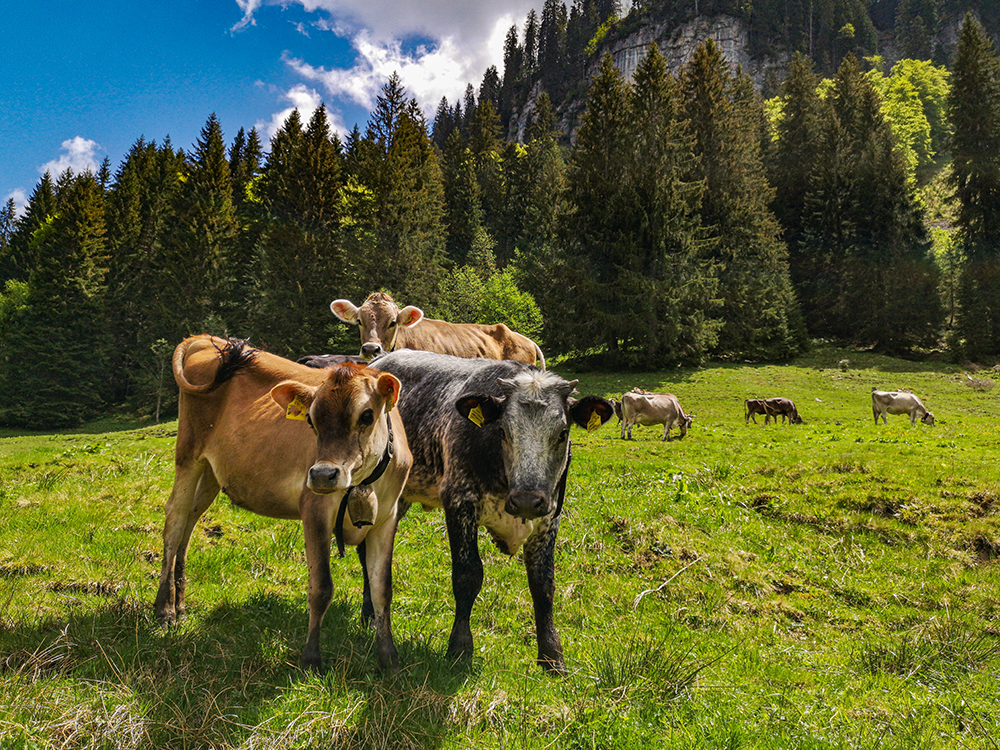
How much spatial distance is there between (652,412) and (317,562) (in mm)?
14794

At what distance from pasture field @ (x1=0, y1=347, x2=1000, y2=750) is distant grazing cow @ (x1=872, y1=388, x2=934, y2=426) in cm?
1111

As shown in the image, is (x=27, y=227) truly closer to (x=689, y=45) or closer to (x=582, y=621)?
(x=582, y=621)

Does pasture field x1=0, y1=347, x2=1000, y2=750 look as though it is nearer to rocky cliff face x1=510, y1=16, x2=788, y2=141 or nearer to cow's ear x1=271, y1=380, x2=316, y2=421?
cow's ear x1=271, y1=380, x2=316, y2=421

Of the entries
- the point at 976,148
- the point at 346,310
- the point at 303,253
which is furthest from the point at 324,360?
the point at 976,148

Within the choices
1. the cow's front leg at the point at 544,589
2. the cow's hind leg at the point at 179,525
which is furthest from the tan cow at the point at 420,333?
the cow's front leg at the point at 544,589

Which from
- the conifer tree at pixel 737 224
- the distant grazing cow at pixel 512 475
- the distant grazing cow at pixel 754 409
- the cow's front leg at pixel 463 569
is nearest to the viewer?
the distant grazing cow at pixel 512 475

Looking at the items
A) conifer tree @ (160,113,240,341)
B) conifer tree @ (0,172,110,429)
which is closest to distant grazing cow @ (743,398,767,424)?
conifer tree @ (160,113,240,341)

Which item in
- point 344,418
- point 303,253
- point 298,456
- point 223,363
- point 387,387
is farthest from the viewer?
point 303,253

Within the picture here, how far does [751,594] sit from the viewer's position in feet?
20.7

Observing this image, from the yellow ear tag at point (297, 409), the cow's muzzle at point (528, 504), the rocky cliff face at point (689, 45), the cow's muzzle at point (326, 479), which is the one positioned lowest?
the cow's muzzle at point (528, 504)

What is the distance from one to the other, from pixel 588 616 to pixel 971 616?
4004 millimetres

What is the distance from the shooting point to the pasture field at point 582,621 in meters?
3.07

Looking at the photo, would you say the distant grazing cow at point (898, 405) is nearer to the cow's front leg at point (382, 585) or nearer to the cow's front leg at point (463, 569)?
the cow's front leg at point (463, 569)

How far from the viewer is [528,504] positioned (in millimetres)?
3604
